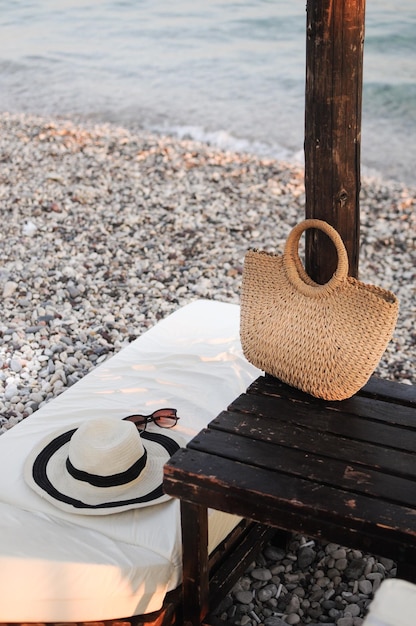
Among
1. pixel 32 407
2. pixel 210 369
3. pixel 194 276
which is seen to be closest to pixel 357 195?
pixel 210 369

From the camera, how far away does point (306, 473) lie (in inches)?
78.4

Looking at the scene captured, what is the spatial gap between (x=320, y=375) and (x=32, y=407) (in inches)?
65.9

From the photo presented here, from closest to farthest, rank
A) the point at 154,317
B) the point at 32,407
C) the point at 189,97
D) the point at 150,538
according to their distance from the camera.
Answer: the point at 150,538 < the point at 32,407 < the point at 154,317 < the point at 189,97

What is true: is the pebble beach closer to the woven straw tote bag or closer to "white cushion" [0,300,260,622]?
"white cushion" [0,300,260,622]

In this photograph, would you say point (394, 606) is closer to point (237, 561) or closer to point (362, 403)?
point (362, 403)

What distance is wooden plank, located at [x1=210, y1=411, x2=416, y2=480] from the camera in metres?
2.04

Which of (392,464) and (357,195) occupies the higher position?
(357,195)

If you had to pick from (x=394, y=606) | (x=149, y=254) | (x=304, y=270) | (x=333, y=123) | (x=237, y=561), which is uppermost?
(x=333, y=123)

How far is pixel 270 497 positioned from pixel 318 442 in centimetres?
28

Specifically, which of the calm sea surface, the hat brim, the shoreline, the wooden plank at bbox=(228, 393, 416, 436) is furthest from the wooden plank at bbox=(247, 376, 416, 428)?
the calm sea surface

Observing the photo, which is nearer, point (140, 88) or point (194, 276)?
point (194, 276)

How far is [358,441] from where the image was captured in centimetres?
214

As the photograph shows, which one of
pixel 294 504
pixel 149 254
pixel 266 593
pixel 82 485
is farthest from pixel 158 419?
pixel 149 254

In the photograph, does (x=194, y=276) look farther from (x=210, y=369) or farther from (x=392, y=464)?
(x=392, y=464)
